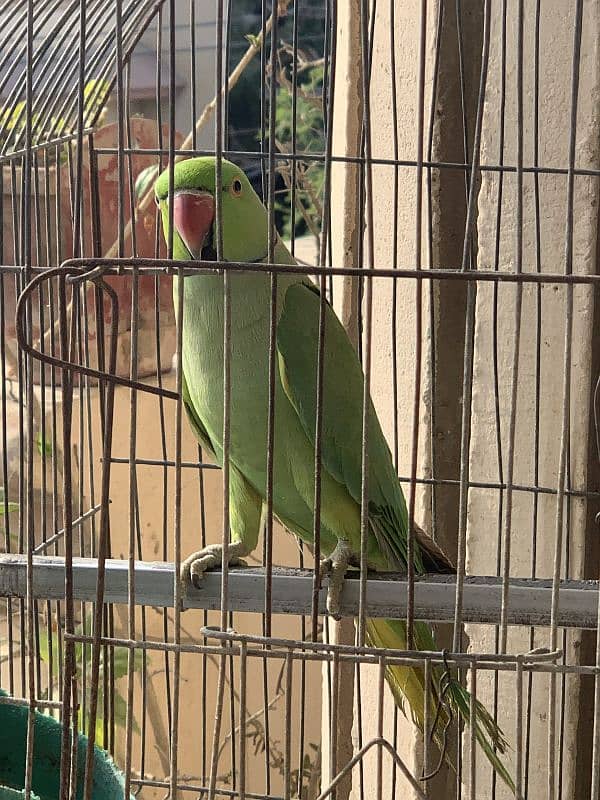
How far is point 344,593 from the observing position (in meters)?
0.68

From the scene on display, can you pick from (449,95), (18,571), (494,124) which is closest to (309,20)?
(449,95)

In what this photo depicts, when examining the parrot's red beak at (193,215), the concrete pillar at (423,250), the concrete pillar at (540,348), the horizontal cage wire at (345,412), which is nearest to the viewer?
the horizontal cage wire at (345,412)

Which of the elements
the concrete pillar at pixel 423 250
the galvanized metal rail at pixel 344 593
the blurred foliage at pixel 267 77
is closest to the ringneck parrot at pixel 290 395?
the galvanized metal rail at pixel 344 593

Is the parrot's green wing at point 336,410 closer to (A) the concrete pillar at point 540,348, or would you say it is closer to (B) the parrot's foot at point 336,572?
(B) the parrot's foot at point 336,572

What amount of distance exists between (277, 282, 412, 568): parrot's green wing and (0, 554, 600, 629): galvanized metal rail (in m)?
0.26

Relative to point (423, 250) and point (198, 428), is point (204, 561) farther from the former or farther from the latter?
point (423, 250)

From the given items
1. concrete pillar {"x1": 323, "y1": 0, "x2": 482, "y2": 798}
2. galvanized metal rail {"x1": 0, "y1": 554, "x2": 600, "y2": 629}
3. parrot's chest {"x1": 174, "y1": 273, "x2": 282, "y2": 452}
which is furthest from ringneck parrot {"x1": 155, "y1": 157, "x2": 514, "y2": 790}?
concrete pillar {"x1": 323, "y1": 0, "x2": 482, "y2": 798}

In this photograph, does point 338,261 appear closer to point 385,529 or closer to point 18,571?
point 385,529

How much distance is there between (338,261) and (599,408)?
2.78 ft

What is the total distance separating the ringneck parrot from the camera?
925 mm

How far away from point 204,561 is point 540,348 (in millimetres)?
687

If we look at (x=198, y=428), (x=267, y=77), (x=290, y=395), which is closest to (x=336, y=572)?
(x=290, y=395)

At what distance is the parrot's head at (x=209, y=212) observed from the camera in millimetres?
878

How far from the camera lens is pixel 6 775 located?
90cm
